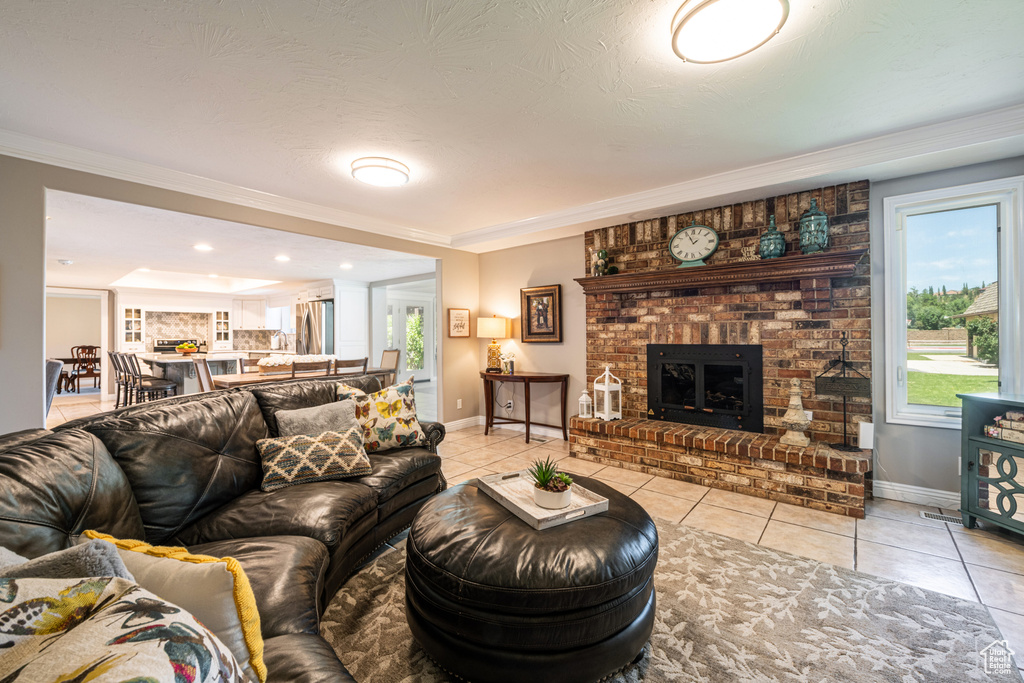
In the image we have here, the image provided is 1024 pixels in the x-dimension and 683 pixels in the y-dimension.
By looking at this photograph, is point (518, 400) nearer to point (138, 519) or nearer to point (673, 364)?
point (673, 364)

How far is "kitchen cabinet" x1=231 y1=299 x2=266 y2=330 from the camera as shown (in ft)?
31.8

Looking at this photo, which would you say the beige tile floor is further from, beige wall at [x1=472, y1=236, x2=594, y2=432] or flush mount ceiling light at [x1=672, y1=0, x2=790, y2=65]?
flush mount ceiling light at [x1=672, y1=0, x2=790, y2=65]

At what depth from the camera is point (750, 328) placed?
11.9 feet

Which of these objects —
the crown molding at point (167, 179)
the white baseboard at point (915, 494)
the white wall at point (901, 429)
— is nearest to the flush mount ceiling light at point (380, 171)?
the crown molding at point (167, 179)

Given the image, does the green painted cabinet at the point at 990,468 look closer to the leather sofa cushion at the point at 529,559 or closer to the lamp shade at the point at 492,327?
the leather sofa cushion at the point at 529,559

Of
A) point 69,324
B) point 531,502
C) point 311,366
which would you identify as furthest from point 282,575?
point 69,324

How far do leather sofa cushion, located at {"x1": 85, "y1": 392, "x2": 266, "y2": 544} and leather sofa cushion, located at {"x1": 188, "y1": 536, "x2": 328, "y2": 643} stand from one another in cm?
28

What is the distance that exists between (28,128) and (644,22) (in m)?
3.55

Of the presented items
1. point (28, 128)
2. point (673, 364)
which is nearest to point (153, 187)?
point (28, 128)

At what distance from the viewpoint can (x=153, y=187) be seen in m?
3.17

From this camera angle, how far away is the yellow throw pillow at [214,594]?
32.7 inches

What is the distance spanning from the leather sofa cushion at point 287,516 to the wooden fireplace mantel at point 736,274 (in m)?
3.10

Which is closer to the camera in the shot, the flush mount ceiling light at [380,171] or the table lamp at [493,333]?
the flush mount ceiling light at [380,171]

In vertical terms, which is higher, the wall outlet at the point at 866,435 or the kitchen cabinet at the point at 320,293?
the kitchen cabinet at the point at 320,293
